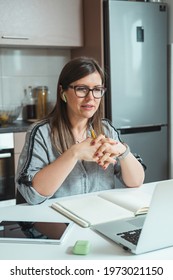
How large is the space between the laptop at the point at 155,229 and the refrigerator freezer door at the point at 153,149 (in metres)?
2.03

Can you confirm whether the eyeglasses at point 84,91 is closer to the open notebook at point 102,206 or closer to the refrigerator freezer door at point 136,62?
the open notebook at point 102,206

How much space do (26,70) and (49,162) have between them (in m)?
1.86

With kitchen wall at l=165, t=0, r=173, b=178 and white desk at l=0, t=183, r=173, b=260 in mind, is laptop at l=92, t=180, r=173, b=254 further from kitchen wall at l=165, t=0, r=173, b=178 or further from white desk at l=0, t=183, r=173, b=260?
kitchen wall at l=165, t=0, r=173, b=178

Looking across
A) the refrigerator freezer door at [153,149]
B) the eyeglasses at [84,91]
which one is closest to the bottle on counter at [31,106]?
the refrigerator freezer door at [153,149]

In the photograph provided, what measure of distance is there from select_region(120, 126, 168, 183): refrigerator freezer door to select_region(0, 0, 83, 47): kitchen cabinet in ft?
3.04

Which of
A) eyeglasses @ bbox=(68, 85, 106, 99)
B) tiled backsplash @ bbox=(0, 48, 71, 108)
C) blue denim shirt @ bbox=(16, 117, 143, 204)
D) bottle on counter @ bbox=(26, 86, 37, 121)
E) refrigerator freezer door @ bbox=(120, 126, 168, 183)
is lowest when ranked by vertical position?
refrigerator freezer door @ bbox=(120, 126, 168, 183)

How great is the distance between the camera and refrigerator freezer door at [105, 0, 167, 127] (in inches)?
109

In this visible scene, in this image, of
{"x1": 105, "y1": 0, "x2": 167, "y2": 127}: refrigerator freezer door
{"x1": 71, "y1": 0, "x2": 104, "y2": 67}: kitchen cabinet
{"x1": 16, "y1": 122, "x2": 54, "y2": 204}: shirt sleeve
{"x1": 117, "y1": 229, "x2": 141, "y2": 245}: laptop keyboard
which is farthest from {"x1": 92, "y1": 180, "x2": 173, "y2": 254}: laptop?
{"x1": 71, "y1": 0, "x2": 104, "y2": 67}: kitchen cabinet

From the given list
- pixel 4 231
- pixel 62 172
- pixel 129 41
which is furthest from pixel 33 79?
pixel 4 231

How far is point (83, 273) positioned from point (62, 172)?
1.84 feet

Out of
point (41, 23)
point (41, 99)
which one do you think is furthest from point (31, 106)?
point (41, 23)

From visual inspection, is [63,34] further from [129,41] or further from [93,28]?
[129,41]

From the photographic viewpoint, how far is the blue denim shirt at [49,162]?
138 cm

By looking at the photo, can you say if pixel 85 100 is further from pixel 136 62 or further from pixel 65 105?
pixel 136 62
